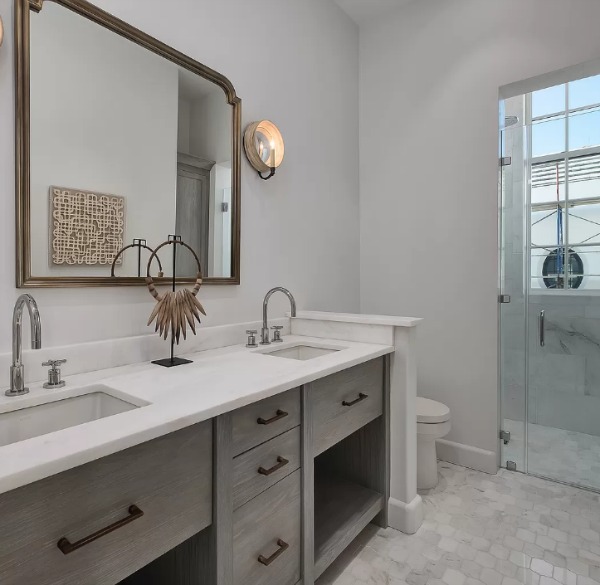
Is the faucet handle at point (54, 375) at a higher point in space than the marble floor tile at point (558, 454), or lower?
higher

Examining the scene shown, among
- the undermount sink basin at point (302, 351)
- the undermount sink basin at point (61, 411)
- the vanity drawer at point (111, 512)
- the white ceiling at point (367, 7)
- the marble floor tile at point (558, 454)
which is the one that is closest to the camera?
the vanity drawer at point (111, 512)

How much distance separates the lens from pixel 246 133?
1926 millimetres

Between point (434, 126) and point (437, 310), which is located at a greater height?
point (434, 126)

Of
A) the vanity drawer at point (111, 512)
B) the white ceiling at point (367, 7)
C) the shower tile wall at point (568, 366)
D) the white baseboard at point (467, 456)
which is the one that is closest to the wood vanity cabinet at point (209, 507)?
the vanity drawer at point (111, 512)

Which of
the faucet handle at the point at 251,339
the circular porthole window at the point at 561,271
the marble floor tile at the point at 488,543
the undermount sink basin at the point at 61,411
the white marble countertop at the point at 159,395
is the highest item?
the circular porthole window at the point at 561,271

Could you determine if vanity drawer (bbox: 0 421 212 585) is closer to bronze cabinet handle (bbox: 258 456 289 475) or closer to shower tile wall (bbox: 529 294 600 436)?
bronze cabinet handle (bbox: 258 456 289 475)

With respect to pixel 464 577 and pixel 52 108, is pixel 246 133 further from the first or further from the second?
pixel 464 577

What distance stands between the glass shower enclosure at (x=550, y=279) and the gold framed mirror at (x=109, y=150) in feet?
5.54

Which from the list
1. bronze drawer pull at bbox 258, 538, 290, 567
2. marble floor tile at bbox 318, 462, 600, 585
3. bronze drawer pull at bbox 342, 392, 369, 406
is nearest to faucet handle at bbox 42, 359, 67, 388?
bronze drawer pull at bbox 258, 538, 290, 567

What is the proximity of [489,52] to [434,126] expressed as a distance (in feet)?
1.56

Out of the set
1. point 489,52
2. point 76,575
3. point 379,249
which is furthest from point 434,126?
point 76,575

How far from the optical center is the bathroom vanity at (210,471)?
2.31 ft

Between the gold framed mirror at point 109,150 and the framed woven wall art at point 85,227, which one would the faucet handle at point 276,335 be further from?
the framed woven wall art at point 85,227

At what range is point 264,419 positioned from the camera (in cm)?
113
